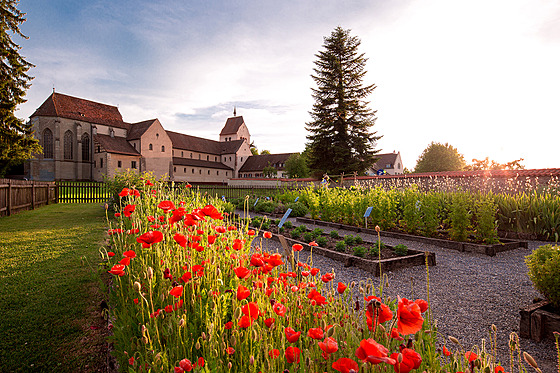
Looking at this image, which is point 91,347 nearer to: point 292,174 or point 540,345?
point 540,345

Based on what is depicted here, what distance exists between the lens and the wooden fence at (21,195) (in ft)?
32.7

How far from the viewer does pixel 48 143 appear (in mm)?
36844

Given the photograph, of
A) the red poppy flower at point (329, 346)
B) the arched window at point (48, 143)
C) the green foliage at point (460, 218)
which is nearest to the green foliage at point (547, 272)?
the red poppy flower at point (329, 346)

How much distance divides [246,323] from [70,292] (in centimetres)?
359

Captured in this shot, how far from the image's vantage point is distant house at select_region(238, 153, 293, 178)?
180 feet

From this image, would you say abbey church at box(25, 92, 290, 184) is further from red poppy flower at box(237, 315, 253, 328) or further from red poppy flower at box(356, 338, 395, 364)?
red poppy flower at box(356, 338, 395, 364)

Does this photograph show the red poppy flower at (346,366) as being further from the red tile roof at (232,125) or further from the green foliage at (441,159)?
the red tile roof at (232,125)

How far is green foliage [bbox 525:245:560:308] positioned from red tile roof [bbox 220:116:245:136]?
204ft

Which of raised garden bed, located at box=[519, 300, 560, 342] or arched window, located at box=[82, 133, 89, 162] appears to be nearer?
raised garden bed, located at box=[519, 300, 560, 342]

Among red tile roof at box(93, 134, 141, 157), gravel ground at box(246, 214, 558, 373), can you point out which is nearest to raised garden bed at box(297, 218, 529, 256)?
gravel ground at box(246, 214, 558, 373)

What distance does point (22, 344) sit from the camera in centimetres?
251

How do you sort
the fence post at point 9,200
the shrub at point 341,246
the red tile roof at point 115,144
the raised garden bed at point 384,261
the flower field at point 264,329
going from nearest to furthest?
1. the flower field at point 264,329
2. the raised garden bed at point 384,261
3. the shrub at point 341,246
4. the fence post at point 9,200
5. the red tile roof at point 115,144

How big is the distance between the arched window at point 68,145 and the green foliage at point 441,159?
154 ft

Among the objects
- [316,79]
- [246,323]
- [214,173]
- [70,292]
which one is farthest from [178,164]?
[246,323]
